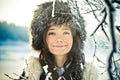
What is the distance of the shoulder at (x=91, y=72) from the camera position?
3027 mm

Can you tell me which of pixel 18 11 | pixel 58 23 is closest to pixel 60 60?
pixel 58 23

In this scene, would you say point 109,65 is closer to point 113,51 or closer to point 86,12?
point 113,51

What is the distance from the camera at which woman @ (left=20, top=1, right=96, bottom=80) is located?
3.00 meters

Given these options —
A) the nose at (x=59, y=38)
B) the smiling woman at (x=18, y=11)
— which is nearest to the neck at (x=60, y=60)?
the nose at (x=59, y=38)

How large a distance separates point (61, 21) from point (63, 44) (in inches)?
4.9

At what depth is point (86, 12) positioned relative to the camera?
3.02 metres

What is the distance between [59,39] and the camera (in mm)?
2996

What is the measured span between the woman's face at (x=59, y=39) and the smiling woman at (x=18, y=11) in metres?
0.14

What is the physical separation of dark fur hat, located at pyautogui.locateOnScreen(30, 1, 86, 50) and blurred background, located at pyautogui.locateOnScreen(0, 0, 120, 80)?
0.03m

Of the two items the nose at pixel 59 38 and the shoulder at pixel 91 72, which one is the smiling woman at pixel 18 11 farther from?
the shoulder at pixel 91 72

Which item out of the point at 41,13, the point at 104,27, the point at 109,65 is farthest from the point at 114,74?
the point at 41,13

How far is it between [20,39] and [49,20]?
0.61 feet

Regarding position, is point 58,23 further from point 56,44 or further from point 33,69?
point 33,69

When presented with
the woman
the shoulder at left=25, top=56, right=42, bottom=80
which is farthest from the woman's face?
the shoulder at left=25, top=56, right=42, bottom=80
